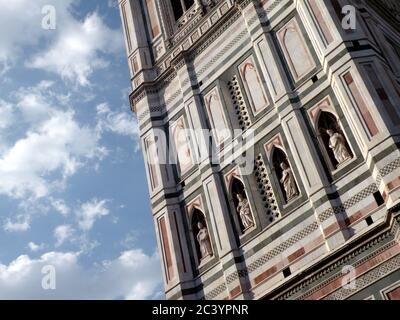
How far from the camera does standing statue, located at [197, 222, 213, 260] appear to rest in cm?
1022

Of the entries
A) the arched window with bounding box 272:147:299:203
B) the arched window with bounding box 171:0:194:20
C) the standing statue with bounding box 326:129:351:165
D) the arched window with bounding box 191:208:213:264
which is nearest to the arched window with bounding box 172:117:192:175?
the arched window with bounding box 191:208:213:264

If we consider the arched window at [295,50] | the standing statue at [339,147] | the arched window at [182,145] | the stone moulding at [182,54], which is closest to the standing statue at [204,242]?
the arched window at [182,145]

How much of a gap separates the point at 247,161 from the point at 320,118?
150 cm

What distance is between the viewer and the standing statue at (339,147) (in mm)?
8945

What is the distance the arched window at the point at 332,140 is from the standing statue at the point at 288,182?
67cm

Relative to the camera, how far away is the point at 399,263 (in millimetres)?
7609

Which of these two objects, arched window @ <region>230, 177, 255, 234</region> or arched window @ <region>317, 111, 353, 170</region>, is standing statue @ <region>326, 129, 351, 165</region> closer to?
arched window @ <region>317, 111, 353, 170</region>

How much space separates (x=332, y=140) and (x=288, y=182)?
975mm

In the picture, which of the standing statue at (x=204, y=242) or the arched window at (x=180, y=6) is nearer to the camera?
the standing statue at (x=204, y=242)

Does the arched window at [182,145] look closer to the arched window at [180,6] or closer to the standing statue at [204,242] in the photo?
the standing statue at [204,242]

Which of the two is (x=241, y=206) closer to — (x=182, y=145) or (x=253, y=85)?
(x=182, y=145)

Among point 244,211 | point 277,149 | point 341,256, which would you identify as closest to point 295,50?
point 277,149

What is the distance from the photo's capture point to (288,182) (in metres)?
9.56
